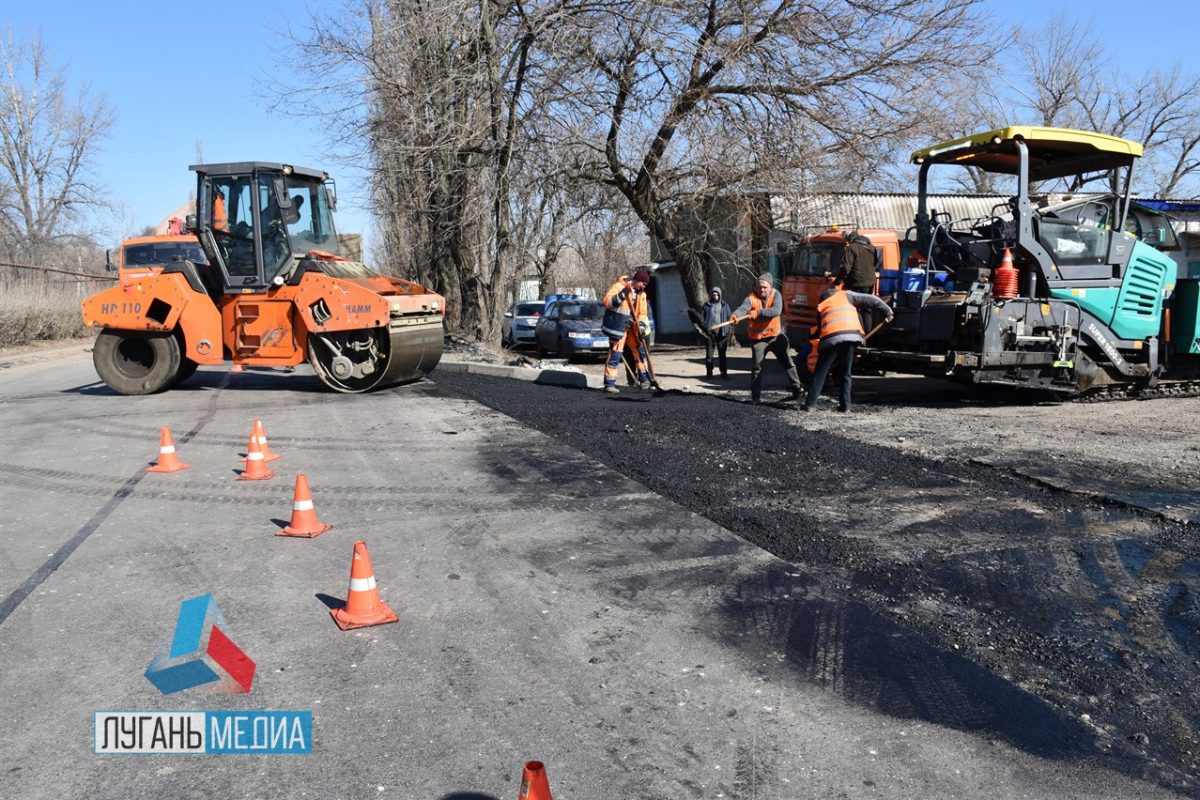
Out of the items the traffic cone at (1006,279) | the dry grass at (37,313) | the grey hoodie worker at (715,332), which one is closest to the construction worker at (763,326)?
the traffic cone at (1006,279)

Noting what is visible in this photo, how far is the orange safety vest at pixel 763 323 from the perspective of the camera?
12055 millimetres

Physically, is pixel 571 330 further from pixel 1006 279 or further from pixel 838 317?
pixel 1006 279

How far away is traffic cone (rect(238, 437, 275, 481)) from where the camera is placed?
7.68m

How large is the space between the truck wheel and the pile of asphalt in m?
6.95

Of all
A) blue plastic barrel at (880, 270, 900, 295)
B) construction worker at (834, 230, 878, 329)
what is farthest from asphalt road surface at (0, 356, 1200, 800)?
blue plastic barrel at (880, 270, 900, 295)

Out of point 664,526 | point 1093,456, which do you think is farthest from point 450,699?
point 1093,456

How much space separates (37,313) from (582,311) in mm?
14315

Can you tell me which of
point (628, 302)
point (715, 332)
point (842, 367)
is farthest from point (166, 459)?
point (715, 332)

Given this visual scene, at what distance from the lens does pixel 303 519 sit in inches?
239

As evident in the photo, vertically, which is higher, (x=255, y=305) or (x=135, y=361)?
(x=255, y=305)

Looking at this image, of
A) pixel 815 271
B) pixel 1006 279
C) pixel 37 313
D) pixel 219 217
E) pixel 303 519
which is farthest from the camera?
pixel 37 313

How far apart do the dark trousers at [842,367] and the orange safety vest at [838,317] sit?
0.18 meters

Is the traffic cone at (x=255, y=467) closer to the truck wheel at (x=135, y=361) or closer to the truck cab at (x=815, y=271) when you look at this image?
the truck wheel at (x=135, y=361)

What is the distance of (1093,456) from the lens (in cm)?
822
